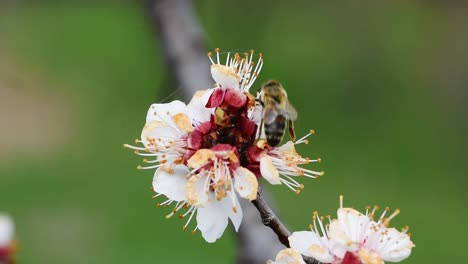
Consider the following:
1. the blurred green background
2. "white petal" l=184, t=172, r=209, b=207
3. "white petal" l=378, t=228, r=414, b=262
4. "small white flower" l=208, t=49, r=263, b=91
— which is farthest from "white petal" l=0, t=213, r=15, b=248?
the blurred green background

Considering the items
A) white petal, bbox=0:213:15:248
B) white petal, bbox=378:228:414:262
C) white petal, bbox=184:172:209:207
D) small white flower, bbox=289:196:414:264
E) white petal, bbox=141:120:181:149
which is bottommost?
white petal, bbox=0:213:15:248

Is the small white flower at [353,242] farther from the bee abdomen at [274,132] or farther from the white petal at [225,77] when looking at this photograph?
the white petal at [225,77]

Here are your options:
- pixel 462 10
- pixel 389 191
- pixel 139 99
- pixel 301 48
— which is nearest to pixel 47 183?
pixel 139 99

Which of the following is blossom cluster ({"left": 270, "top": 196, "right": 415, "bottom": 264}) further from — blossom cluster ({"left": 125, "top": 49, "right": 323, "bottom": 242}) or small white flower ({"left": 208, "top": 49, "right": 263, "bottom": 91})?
small white flower ({"left": 208, "top": 49, "right": 263, "bottom": 91})

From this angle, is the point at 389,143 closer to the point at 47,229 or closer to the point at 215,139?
the point at 47,229

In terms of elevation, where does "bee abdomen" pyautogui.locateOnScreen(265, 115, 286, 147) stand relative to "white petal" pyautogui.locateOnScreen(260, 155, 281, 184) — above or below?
above

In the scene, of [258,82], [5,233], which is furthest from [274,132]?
[258,82]
